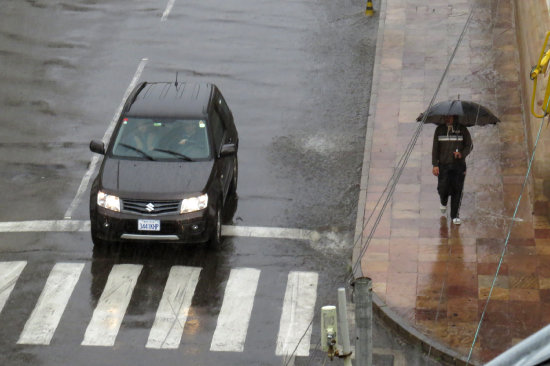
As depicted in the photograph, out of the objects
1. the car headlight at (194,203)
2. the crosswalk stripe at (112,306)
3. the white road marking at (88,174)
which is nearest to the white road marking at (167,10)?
the white road marking at (88,174)

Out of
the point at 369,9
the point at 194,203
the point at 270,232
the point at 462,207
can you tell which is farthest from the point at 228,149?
the point at 369,9

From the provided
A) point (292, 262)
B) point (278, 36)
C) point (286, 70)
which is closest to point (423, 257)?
point (292, 262)

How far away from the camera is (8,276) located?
13930 mm

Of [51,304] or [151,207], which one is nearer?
[51,304]

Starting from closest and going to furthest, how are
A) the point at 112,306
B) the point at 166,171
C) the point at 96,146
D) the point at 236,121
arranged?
the point at 112,306, the point at 166,171, the point at 96,146, the point at 236,121

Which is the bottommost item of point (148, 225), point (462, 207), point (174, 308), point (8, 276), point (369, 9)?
point (8, 276)

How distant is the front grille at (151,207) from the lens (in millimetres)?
13734

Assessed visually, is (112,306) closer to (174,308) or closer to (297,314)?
(174,308)

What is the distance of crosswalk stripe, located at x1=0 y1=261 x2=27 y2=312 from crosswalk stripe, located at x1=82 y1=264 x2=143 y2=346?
1.32 m

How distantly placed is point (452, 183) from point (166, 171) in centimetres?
416

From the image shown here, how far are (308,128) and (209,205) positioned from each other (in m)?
4.91

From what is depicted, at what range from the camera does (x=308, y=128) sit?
18422mm

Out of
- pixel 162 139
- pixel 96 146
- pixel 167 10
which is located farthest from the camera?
pixel 167 10

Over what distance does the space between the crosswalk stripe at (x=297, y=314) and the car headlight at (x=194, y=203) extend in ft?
5.20
